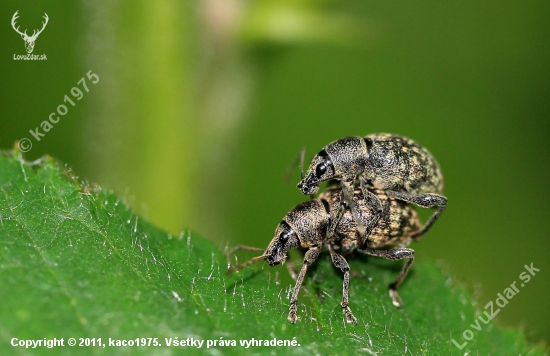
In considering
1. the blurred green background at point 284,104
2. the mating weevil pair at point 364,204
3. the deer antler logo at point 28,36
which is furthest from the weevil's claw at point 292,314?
the deer antler logo at point 28,36

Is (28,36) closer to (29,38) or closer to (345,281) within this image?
(29,38)

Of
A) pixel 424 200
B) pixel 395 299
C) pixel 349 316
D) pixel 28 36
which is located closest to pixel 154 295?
pixel 349 316

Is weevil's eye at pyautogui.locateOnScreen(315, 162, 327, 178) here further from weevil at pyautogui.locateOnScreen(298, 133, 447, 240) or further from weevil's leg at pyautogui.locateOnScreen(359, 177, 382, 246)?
weevil's leg at pyautogui.locateOnScreen(359, 177, 382, 246)

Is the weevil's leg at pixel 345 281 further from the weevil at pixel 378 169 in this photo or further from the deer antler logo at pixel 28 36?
the deer antler logo at pixel 28 36

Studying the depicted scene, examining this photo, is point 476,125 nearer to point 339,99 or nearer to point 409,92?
point 409,92

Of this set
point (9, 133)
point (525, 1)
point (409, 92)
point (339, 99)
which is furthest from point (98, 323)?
point (525, 1)
